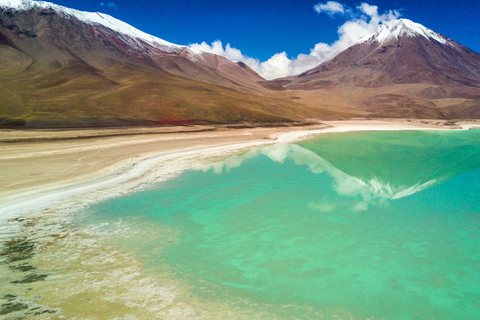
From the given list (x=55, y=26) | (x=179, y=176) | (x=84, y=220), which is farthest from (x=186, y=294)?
(x=55, y=26)

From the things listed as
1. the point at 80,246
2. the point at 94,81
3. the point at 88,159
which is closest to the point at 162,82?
the point at 94,81

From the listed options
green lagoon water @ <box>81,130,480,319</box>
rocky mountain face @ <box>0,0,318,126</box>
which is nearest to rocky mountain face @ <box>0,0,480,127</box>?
rocky mountain face @ <box>0,0,318,126</box>

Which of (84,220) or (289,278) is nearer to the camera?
(289,278)

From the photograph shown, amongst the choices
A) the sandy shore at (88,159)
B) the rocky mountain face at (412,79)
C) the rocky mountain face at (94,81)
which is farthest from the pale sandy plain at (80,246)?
the rocky mountain face at (412,79)

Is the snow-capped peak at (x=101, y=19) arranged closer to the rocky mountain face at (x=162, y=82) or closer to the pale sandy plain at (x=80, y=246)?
the rocky mountain face at (x=162, y=82)

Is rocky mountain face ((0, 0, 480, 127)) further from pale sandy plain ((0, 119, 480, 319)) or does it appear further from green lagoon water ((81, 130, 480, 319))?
green lagoon water ((81, 130, 480, 319))

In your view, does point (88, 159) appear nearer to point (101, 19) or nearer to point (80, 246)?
point (80, 246)

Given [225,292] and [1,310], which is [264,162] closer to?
[225,292]
